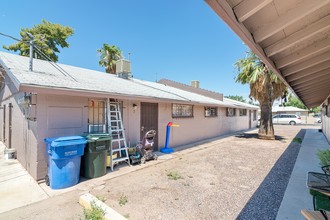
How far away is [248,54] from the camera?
13148mm

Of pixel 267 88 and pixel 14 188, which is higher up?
pixel 267 88

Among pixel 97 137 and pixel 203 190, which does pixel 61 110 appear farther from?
pixel 203 190

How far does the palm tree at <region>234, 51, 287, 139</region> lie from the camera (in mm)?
12008

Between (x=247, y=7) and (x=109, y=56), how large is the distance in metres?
19.3

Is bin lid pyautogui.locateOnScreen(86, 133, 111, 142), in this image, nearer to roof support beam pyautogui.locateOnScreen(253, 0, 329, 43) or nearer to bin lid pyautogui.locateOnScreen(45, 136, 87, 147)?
bin lid pyautogui.locateOnScreen(45, 136, 87, 147)

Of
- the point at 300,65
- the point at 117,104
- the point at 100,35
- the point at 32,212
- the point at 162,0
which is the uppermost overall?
the point at 100,35

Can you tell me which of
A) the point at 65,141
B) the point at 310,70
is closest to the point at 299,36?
the point at 310,70

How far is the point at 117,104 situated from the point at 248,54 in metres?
11.1

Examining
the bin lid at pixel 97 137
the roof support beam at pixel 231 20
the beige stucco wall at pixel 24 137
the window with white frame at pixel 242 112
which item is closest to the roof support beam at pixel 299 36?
the roof support beam at pixel 231 20

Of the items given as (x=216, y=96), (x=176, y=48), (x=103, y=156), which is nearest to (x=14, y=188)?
(x=103, y=156)

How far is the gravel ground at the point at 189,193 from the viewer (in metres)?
3.45

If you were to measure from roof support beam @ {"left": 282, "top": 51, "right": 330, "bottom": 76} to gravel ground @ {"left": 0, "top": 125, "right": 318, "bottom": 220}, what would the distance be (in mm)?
2913

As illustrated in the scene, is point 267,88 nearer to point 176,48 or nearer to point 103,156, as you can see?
point 176,48

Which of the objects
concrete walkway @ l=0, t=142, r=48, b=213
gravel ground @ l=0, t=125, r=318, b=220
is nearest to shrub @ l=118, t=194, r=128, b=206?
gravel ground @ l=0, t=125, r=318, b=220
